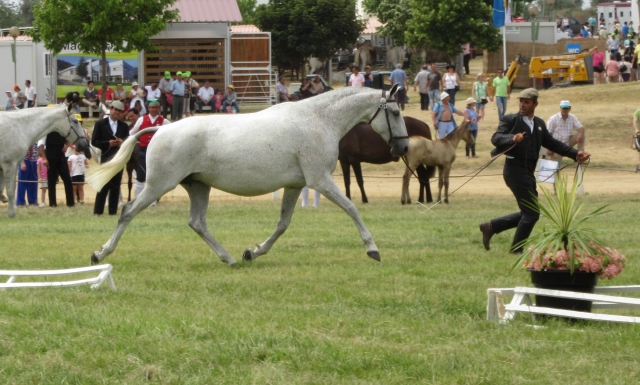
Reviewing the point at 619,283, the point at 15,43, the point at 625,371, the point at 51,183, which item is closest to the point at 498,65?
the point at 15,43

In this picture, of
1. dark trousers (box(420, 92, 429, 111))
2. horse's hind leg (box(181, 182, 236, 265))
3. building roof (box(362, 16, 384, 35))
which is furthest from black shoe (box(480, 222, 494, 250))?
building roof (box(362, 16, 384, 35))

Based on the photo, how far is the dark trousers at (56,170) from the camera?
68.1 ft

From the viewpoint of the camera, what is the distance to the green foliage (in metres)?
54.3

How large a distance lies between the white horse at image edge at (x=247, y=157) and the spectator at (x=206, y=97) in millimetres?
26538

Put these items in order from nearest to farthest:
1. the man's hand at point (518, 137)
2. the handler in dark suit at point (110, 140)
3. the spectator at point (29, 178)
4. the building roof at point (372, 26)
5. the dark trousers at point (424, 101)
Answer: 1. the man's hand at point (518, 137)
2. the handler in dark suit at point (110, 140)
3. the spectator at point (29, 178)
4. the dark trousers at point (424, 101)
5. the building roof at point (372, 26)

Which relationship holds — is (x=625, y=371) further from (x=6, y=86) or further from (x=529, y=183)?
(x=6, y=86)

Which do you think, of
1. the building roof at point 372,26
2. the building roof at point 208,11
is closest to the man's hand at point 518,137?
the building roof at point 208,11

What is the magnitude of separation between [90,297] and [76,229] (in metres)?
6.95

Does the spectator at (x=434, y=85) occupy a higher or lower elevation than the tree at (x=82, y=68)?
lower

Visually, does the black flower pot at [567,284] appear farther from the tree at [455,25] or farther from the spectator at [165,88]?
the tree at [455,25]

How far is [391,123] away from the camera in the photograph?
12.4m

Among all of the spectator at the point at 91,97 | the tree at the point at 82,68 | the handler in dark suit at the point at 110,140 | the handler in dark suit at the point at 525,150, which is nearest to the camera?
the handler in dark suit at the point at 525,150

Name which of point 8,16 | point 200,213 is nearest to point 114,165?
point 200,213

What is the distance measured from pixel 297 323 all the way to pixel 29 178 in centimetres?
1604
